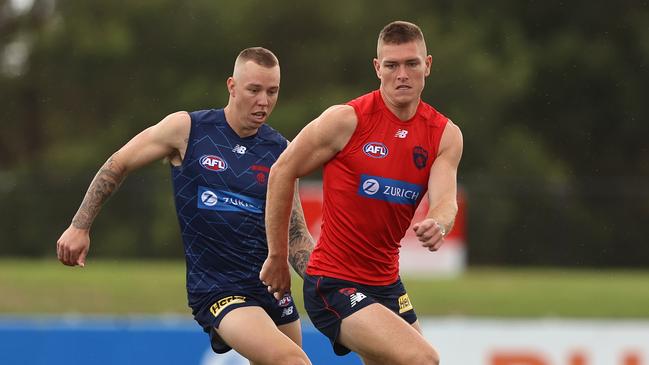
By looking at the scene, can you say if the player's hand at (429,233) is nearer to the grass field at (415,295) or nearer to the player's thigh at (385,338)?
the player's thigh at (385,338)

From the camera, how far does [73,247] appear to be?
7.43m

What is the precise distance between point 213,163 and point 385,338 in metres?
1.73

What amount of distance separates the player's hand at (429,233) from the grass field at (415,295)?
33.8 feet


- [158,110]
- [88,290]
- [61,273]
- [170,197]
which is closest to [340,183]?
[88,290]

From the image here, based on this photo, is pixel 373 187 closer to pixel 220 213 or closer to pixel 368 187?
pixel 368 187

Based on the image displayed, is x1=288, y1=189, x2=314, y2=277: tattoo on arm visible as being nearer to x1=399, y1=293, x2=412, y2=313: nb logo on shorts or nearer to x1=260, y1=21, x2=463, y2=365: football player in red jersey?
x1=260, y1=21, x2=463, y2=365: football player in red jersey

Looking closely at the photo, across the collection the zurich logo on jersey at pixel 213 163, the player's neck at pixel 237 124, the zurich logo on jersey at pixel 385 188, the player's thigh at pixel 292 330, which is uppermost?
the player's neck at pixel 237 124

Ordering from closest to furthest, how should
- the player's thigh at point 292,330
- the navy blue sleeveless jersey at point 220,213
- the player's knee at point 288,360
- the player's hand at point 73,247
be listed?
the player's knee at point 288,360 → the player's hand at point 73,247 → the navy blue sleeveless jersey at point 220,213 → the player's thigh at point 292,330

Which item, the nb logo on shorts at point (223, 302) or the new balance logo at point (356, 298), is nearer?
the new balance logo at point (356, 298)

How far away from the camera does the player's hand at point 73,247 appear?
742 cm

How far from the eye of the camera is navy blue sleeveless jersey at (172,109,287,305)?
7.66 metres

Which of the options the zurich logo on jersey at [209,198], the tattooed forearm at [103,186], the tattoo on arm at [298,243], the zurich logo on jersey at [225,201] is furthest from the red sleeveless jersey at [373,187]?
the tattooed forearm at [103,186]

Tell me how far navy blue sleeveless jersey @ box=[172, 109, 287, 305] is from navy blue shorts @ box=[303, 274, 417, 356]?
58cm

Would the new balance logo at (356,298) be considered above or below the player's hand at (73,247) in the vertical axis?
above
